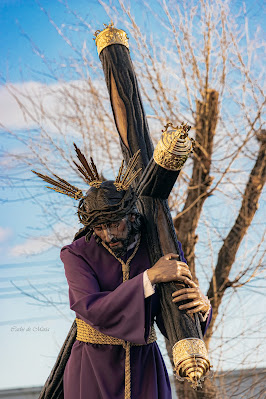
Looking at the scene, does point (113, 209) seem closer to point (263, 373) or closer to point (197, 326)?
point (197, 326)

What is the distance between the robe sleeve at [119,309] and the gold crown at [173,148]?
0.50 m

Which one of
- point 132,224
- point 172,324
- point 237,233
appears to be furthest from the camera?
point 237,233

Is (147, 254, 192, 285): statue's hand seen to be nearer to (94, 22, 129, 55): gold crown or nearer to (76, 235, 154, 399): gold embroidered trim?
(76, 235, 154, 399): gold embroidered trim

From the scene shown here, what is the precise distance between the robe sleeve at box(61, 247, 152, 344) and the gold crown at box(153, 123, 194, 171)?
0.50 metres

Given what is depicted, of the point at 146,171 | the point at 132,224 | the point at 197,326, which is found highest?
the point at 146,171

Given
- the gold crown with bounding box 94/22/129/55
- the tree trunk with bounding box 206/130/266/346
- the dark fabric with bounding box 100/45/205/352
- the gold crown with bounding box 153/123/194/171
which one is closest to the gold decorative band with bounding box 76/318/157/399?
the dark fabric with bounding box 100/45/205/352

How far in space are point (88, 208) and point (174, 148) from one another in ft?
1.50

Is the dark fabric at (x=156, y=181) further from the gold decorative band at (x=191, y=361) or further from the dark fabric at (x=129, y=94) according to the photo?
the gold decorative band at (x=191, y=361)

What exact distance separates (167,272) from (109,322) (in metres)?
0.33

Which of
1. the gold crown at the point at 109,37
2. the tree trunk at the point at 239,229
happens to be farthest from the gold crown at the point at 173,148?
the tree trunk at the point at 239,229

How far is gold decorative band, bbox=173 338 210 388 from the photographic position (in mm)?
2260

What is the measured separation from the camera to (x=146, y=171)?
265 centimetres

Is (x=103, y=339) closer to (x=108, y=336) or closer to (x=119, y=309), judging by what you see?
(x=108, y=336)

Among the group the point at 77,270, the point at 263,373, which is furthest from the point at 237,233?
the point at 77,270
